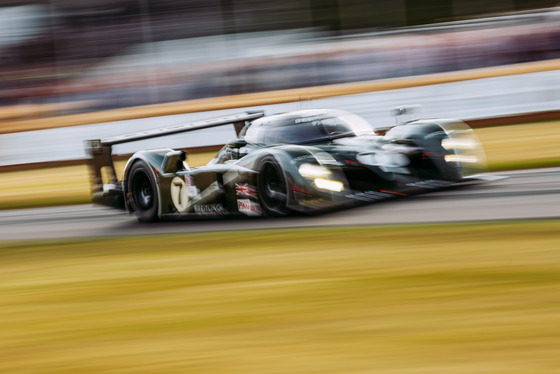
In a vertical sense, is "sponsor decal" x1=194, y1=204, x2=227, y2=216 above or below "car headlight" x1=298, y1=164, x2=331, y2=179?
below

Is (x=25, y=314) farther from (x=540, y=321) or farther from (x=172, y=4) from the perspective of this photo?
(x=172, y=4)

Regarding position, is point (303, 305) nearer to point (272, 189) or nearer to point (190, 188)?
point (272, 189)

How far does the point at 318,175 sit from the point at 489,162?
4551mm

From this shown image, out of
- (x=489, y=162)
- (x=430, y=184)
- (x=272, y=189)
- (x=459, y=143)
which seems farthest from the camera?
(x=489, y=162)

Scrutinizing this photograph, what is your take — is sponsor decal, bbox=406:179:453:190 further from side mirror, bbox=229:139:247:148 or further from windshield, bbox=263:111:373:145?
side mirror, bbox=229:139:247:148

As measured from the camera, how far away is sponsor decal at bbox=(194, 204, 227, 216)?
746cm

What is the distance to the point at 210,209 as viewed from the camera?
24.8ft

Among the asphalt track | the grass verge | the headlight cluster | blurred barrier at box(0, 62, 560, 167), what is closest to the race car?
the headlight cluster

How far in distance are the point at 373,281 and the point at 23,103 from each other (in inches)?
837

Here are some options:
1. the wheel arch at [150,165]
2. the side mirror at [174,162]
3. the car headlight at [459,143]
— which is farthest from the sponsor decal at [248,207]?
the car headlight at [459,143]

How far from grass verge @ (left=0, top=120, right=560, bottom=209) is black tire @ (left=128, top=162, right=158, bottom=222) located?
9.52 ft

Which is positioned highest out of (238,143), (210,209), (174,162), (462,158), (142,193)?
(238,143)

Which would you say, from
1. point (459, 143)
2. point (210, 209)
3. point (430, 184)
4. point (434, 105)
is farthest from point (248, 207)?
point (434, 105)

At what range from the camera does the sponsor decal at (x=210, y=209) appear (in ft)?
24.5
